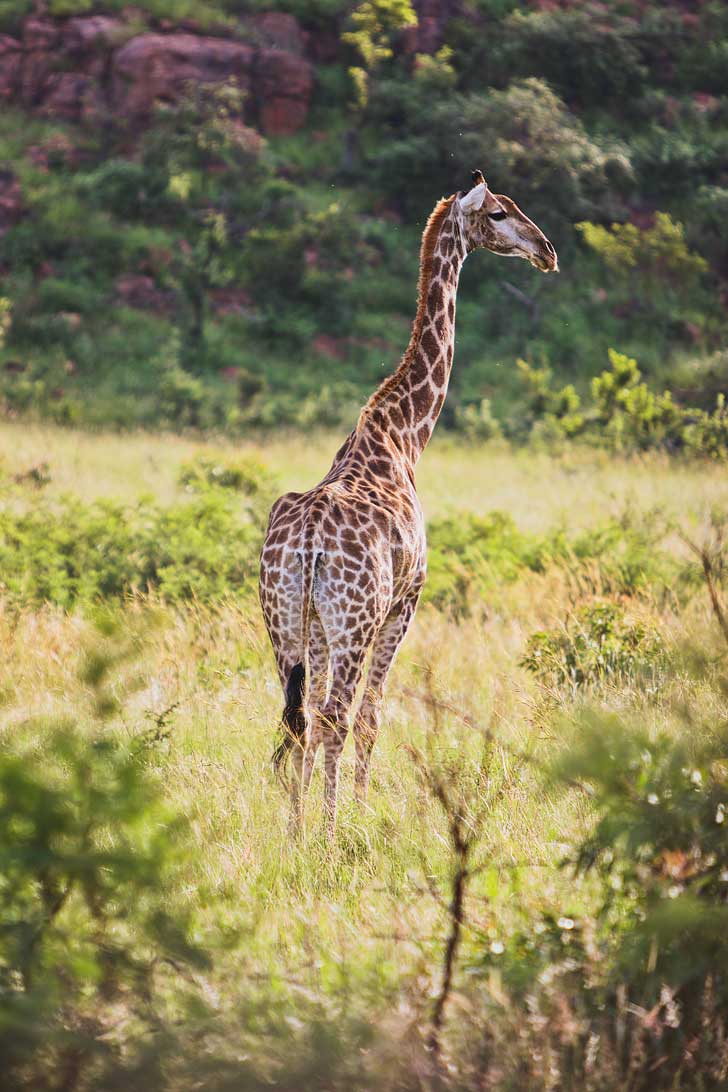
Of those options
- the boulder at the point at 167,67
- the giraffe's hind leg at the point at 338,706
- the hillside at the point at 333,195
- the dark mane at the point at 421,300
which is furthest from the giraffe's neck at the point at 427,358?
the boulder at the point at 167,67

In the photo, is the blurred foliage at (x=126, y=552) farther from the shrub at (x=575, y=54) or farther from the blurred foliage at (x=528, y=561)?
the shrub at (x=575, y=54)

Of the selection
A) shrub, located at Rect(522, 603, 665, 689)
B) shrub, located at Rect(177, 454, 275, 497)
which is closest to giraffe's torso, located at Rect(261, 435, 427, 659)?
shrub, located at Rect(522, 603, 665, 689)

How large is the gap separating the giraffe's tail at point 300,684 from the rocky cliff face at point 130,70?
3417 cm

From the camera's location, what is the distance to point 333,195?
115ft

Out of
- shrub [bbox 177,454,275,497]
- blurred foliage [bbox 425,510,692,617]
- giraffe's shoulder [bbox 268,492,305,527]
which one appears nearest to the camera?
giraffe's shoulder [bbox 268,492,305,527]

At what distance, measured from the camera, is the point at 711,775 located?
3238 mm

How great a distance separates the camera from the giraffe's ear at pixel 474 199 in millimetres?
6639

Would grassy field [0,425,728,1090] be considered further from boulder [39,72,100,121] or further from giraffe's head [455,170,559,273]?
boulder [39,72,100,121]

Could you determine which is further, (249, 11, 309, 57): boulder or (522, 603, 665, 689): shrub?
(249, 11, 309, 57): boulder

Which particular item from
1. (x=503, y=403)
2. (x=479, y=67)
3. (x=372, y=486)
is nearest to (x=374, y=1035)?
(x=372, y=486)

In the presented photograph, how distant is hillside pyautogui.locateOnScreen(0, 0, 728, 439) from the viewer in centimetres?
2830

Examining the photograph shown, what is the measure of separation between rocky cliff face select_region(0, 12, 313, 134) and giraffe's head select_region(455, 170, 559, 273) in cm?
3194

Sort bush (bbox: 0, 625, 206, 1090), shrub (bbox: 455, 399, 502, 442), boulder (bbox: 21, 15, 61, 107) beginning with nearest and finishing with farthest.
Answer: bush (bbox: 0, 625, 206, 1090)
shrub (bbox: 455, 399, 502, 442)
boulder (bbox: 21, 15, 61, 107)

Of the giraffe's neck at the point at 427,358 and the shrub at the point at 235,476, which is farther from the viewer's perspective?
the shrub at the point at 235,476
